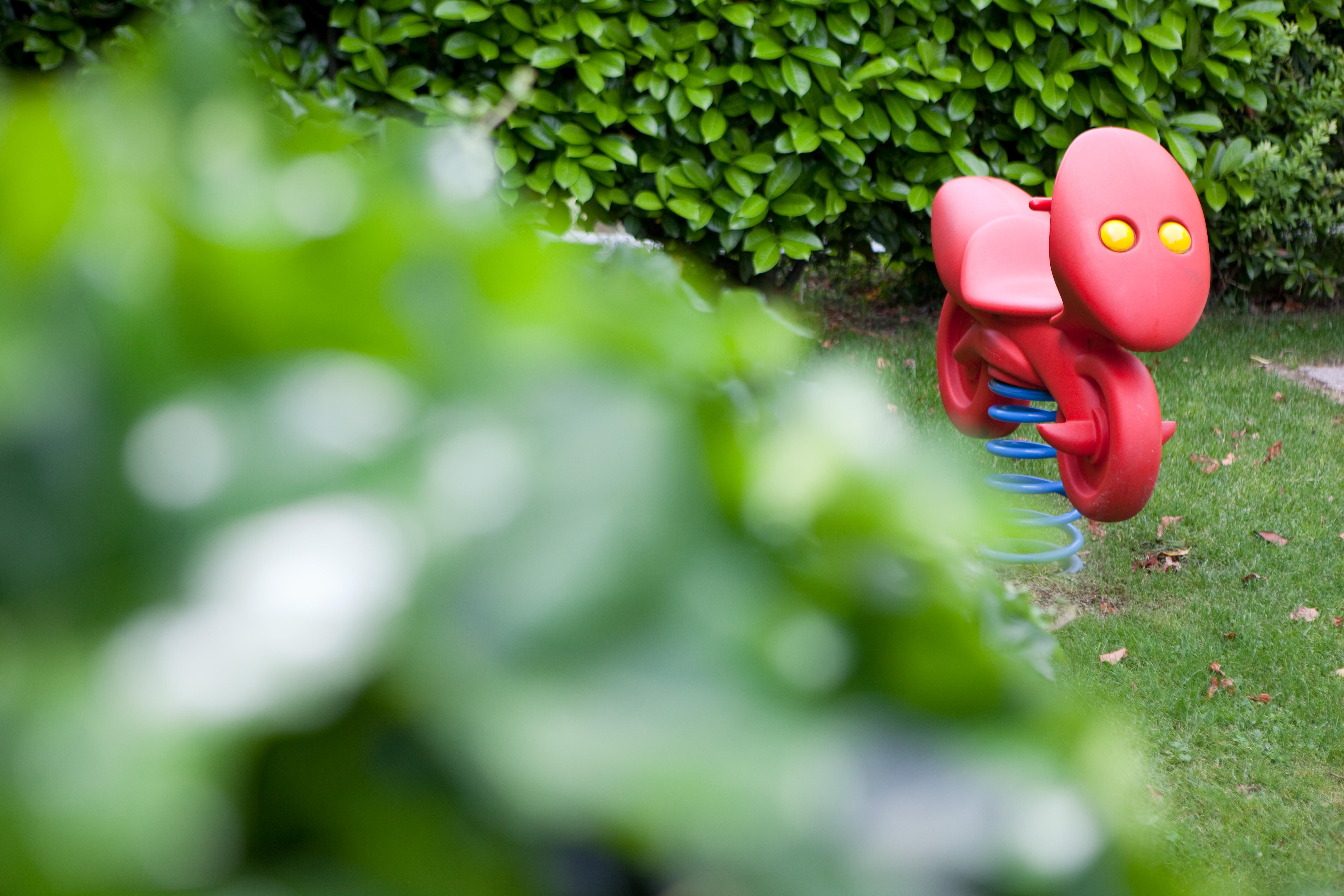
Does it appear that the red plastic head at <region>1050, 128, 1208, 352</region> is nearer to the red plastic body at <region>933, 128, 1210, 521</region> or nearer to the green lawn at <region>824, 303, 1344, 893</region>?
the red plastic body at <region>933, 128, 1210, 521</region>

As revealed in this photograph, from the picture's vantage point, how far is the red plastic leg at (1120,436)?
10.4 ft

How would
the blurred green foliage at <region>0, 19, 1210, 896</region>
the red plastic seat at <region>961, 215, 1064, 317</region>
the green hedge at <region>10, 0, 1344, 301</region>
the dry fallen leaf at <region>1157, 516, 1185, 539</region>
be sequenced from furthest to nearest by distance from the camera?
the green hedge at <region>10, 0, 1344, 301</region> < the dry fallen leaf at <region>1157, 516, 1185, 539</region> < the red plastic seat at <region>961, 215, 1064, 317</region> < the blurred green foliage at <region>0, 19, 1210, 896</region>

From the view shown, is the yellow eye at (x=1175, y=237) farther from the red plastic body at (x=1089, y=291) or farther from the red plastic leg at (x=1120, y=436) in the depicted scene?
the red plastic leg at (x=1120, y=436)

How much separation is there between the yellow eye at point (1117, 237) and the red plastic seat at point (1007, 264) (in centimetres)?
46

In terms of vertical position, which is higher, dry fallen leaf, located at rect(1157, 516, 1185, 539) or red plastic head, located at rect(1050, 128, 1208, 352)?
red plastic head, located at rect(1050, 128, 1208, 352)

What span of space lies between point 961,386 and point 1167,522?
1278 millimetres

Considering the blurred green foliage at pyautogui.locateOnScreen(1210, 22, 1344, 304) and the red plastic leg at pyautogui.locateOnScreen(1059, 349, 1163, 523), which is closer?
the red plastic leg at pyautogui.locateOnScreen(1059, 349, 1163, 523)

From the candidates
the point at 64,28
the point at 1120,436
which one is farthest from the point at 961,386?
the point at 64,28

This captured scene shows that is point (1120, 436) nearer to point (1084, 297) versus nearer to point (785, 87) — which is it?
point (1084, 297)

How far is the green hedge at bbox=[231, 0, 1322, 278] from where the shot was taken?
5.52 metres

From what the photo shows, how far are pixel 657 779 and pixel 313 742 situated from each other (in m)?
0.11

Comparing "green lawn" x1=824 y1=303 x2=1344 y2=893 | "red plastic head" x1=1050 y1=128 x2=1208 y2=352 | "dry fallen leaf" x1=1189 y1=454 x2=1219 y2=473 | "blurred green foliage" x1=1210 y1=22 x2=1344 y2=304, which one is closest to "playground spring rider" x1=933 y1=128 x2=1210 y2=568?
"red plastic head" x1=1050 y1=128 x2=1208 y2=352

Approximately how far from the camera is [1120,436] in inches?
125

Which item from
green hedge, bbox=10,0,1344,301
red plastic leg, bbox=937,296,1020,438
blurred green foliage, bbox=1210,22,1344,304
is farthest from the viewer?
blurred green foliage, bbox=1210,22,1344,304
